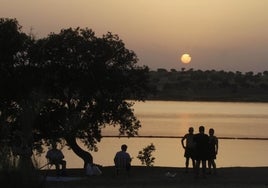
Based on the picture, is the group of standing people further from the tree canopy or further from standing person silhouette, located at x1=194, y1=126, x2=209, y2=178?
the tree canopy

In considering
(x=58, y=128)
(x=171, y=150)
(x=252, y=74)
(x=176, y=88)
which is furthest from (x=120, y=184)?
(x=252, y=74)

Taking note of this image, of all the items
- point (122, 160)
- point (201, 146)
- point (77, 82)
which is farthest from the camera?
point (77, 82)

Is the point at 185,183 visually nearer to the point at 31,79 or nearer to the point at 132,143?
the point at 31,79

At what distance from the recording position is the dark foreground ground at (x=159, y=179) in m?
17.4

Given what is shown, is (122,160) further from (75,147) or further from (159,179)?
(75,147)

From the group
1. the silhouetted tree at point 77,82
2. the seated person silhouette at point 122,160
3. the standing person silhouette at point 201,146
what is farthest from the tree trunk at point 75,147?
the standing person silhouette at point 201,146

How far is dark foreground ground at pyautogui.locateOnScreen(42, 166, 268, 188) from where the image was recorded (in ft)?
57.0

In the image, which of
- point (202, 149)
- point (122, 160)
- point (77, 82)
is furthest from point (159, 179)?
point (77, 82)

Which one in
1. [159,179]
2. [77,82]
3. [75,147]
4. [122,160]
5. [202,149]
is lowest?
[159,179]

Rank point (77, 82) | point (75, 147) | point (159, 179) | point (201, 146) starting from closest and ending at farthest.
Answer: point (159, 179) < point (201, 146) < point (77, 82) < point (75, 147)

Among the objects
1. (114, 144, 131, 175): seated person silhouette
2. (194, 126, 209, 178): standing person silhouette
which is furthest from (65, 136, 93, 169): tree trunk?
(194, 126, 209, 178): standing person silhouette

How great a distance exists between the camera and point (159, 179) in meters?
18.9

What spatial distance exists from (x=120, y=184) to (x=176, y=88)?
406ft

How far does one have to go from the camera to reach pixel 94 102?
877 inches
